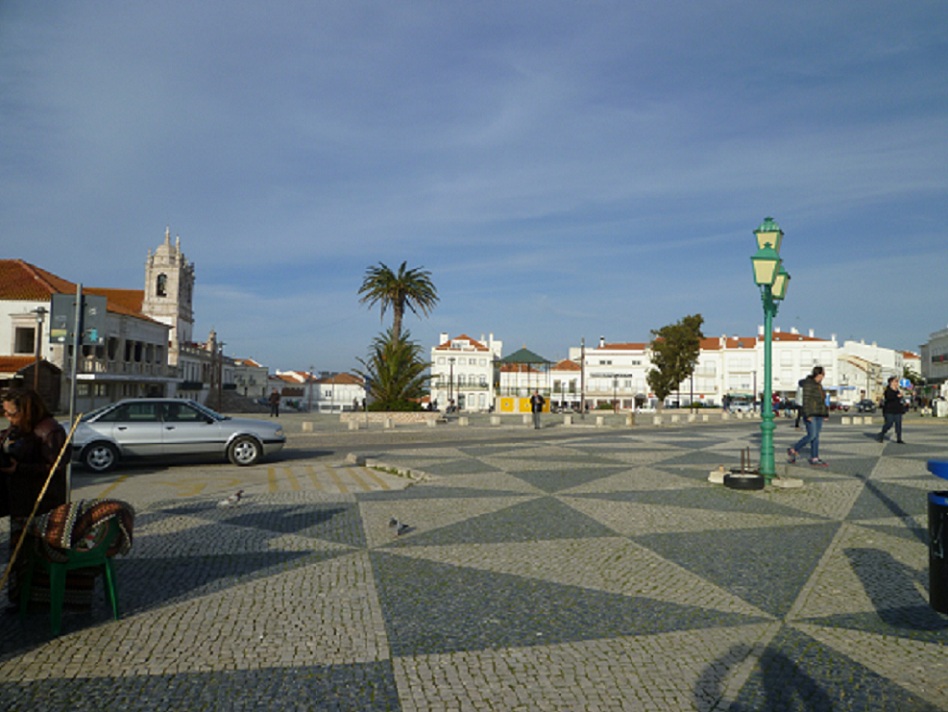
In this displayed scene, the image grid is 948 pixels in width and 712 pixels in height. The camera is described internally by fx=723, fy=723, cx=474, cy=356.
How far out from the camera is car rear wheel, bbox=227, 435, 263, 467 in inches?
592

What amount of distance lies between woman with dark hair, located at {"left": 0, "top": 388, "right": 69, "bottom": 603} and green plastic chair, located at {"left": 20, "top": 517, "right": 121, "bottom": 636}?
212 millimetres

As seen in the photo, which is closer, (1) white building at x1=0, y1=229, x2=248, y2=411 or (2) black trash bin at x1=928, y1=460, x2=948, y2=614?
(2) black trash bin at x1=928, y1=460, x2=948, y2=614

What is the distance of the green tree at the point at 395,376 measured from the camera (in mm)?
37531

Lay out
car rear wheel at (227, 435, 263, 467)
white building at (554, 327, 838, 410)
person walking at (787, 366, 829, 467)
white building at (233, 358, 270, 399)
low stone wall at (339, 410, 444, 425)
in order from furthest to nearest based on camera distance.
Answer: white building at (233, 358, 270, 399) → white building at (554, 327, 838, 410) → low stone wall at (339, 410, 444, 425) → car rear wheel at (227, 435, 263, 467) → person walking at (787, 366, 829, 467)

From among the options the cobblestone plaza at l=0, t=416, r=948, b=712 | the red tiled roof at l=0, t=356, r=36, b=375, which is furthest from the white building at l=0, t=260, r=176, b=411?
the cobblestone plaza at l=0, t=416, r=948, b=712

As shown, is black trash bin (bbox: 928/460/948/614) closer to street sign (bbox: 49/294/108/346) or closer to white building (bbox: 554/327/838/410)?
street sign (bbox: 49/294/108/346)

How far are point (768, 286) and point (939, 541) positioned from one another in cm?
780

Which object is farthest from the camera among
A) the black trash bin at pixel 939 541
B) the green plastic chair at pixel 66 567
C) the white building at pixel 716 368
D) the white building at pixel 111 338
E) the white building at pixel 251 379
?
the white building at pixel 251 379

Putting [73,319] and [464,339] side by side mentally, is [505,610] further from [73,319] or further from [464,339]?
[464,339]

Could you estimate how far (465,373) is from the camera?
342ft

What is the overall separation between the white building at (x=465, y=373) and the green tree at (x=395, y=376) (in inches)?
2462

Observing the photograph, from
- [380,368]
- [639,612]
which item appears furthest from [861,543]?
[380,368]

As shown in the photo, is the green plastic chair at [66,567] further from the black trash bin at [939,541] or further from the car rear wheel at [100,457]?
the car rear wheel at [100,457]

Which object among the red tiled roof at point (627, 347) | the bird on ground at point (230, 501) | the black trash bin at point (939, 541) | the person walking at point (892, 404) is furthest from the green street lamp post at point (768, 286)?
the red tiled roof at point (627, 347)
